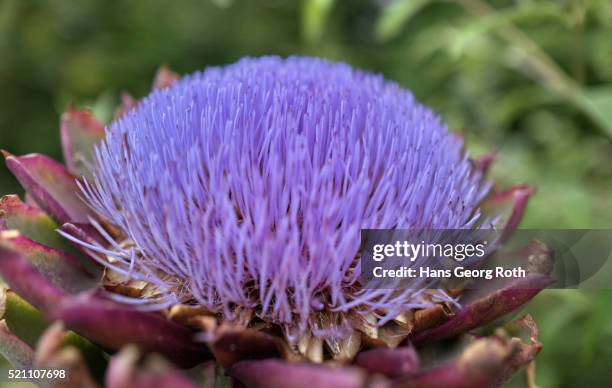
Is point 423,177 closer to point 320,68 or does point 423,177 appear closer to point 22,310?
point 320,68

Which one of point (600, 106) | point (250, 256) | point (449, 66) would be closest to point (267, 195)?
point (250, 256)

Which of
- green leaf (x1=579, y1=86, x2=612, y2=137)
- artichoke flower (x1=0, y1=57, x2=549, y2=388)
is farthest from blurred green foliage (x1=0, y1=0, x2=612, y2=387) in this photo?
artichoke flower (x1=0, y1=57, x2=549, y2=388)

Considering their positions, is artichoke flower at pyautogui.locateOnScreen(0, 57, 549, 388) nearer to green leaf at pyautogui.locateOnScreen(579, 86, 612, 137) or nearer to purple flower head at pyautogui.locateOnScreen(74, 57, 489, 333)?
purple flower head at pyautogui.locateOnScreen(74, 57, 489, 333)

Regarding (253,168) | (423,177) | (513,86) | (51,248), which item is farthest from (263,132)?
(513,86)

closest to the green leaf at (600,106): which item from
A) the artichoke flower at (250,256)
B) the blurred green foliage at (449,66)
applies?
the blurred green foliage at (449,66)

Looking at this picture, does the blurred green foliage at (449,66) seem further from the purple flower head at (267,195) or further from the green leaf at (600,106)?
the purple flower head at (267,195)

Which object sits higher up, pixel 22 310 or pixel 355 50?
pixel 355 50
